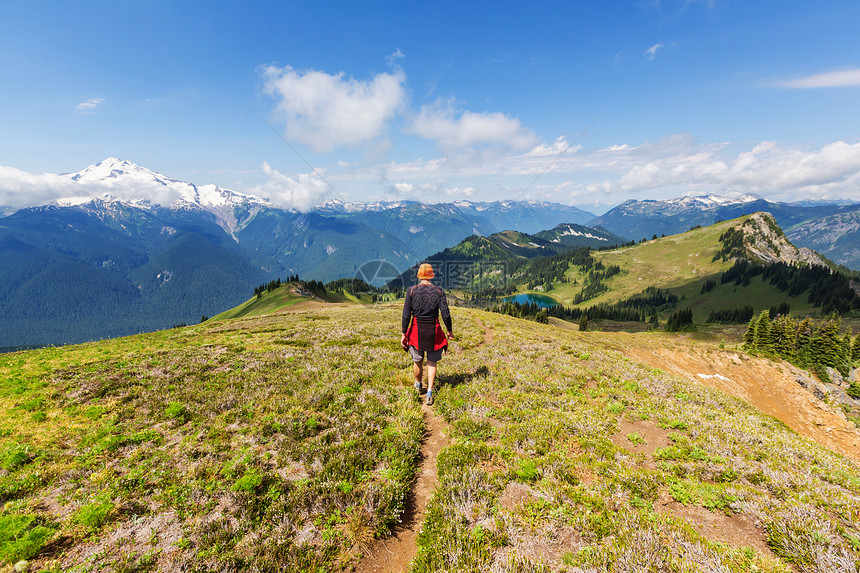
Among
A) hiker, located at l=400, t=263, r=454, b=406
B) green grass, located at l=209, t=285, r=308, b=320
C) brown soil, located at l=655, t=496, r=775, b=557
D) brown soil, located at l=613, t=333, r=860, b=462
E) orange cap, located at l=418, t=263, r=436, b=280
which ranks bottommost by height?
brown soil, located at l=613, t=333, r=860, b=462

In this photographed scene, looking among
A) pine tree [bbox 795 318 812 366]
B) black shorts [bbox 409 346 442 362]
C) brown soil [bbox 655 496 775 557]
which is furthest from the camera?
pine tree [bbox 795 318 812 366]

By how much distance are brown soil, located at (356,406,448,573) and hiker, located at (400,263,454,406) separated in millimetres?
3141

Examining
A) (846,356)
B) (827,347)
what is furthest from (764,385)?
(846,356)

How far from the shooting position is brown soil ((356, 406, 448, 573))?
541cm

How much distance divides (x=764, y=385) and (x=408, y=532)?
2187 inches

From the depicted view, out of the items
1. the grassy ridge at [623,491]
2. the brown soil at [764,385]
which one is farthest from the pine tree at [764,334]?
the grassy ridge at [623,491]

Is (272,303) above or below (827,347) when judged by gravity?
above

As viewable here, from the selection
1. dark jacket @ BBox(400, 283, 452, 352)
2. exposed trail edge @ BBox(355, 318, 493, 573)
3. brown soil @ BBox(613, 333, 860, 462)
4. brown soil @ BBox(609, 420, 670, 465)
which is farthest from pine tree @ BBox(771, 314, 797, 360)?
exposed trail edge @ BBox(355, 318, 493, 573)

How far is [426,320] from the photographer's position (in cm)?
1127

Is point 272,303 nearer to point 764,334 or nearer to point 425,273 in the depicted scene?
point 425,273

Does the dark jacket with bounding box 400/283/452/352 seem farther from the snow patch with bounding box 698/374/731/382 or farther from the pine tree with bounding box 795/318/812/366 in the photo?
the pine tree with bounding box 795/318/812/366

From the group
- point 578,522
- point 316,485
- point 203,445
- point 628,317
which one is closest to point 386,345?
point 203,445

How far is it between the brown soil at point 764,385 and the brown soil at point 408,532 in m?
33.0

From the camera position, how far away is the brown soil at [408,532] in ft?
17.7
